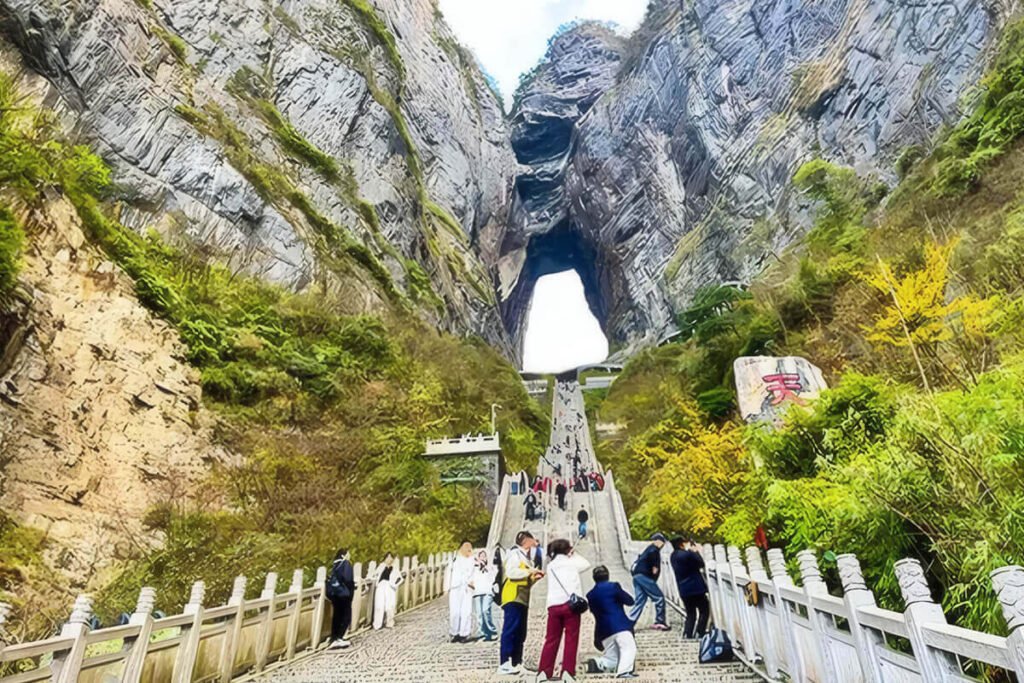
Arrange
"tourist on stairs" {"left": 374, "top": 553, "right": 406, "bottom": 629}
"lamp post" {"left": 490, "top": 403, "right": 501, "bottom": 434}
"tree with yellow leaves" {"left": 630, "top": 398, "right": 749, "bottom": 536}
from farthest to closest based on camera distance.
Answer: "lamp post" {"left": 490, "top": 403, "right": 501, "bottom": 434}
"tree with yellow leaves" {"left": 630, "top": 398, "right": 749, "bottom": 536}
"tourist on stairs" {"left": 374, "top": 553, "right": 406, "bottom": 629}

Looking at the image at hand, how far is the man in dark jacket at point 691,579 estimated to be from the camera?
21.0ft

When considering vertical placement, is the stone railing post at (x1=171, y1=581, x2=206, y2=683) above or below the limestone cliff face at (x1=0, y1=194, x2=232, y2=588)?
below

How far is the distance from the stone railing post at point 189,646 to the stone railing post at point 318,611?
8.69ft

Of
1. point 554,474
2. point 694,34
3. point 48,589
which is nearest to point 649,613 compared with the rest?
point 48,589

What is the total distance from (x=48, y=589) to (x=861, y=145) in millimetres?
36799

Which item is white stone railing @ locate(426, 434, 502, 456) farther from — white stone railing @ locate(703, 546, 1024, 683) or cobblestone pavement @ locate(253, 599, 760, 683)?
white stone railing @ locate(703, 546, 1024, 683)

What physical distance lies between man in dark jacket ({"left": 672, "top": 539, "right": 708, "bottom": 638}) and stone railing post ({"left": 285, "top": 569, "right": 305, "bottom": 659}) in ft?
14.2

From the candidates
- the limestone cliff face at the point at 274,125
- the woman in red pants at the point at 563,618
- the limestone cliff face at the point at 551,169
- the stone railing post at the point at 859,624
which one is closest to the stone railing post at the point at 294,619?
the woman in red pants at the point at 563,618

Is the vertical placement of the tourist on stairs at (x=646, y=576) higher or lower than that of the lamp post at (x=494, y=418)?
lower

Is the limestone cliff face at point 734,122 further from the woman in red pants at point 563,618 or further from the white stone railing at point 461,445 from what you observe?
the woman in red pants at point 563,618

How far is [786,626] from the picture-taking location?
4.55 meters

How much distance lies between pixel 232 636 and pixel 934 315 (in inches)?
397

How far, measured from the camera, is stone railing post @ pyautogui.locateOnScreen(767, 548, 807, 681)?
4.33 metres

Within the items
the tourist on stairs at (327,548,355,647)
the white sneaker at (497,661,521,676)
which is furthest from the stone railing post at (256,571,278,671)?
the white sneaker at (497,661,521,676)
